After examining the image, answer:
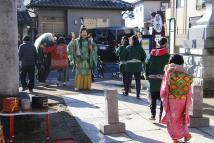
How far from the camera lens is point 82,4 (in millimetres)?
24828

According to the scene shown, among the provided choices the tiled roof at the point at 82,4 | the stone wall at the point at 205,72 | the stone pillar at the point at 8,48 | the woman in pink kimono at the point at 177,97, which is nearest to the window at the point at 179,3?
the tiled roof at the point at 82,4

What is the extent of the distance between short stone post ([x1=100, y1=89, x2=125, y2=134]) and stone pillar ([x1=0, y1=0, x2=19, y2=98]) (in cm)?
189

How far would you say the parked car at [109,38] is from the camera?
66.3 feet

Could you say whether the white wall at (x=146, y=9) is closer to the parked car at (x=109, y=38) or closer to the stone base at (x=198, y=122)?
the parked car at (x=109, y=38)

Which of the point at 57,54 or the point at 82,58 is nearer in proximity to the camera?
the point at 82,58

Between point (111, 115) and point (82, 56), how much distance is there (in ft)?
16.0

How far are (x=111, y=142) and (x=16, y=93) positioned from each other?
2191 millimetres

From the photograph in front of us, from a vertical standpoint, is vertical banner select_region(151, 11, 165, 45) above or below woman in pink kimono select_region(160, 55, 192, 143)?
above

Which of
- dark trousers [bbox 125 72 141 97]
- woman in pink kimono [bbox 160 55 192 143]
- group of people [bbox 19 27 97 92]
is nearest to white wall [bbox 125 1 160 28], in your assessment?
group of people [bbox 19 27 97 92]

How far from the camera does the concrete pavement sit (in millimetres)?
6627

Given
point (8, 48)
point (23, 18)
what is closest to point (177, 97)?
point (8, 48)

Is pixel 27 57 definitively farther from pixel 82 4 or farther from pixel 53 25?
pixel 82 4

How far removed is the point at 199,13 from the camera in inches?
1179

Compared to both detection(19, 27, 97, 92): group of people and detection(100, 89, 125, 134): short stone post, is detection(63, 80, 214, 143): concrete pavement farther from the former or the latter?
detection(19, 27, 97, 92): group of people
